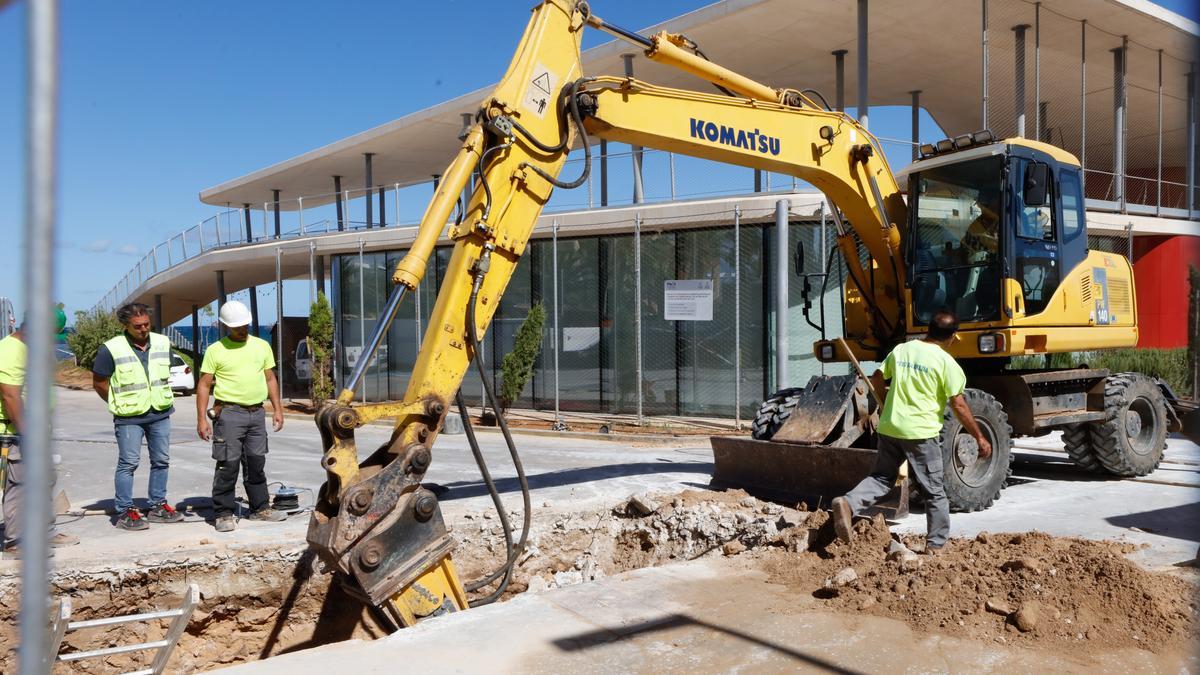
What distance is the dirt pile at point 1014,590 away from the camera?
457 cm

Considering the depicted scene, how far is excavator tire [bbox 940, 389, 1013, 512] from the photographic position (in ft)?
24.4

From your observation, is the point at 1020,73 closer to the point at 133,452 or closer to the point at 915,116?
the point at 915,116

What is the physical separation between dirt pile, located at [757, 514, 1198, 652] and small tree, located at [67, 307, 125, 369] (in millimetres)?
28023

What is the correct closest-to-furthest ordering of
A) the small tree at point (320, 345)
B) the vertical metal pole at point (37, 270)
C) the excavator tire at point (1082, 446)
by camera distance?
the vertical metal pole at point (37, 270), the excavator tire at point (1082, 446), the small tree at point (320, 345)

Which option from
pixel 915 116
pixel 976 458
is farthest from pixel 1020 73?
pixel 976 458

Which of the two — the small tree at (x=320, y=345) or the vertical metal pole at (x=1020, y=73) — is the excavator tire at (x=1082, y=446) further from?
the small tree at (x=320, y=345)

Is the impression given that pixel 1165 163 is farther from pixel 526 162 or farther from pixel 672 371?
pixel 526 162

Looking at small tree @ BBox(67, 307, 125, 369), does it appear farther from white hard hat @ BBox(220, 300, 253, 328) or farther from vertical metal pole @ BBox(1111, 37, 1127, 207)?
vertical metal pole @ BBox(1111, 37, 1127, 207)

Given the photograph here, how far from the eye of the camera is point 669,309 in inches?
571

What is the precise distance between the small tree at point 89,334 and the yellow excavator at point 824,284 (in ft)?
85.8

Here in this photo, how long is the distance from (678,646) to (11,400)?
5.17 m

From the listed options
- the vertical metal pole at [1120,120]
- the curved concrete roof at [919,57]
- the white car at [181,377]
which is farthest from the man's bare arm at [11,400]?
Answer: the vertical metal pole at [1120,120]

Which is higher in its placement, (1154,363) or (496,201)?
(496,201)

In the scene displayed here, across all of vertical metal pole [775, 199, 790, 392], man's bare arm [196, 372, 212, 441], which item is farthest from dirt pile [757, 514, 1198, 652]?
vertical metal pole [775, 199, 790, 392]
